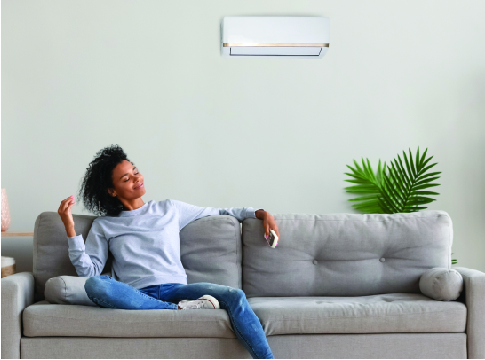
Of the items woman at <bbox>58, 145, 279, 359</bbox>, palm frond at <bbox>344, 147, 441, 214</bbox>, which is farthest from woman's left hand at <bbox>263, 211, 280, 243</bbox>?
palm frond at <bbox>344, 147, 441, 214</bbox>

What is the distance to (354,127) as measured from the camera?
3268mm

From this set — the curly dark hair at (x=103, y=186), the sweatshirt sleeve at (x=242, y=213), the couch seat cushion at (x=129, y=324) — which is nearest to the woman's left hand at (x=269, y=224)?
the sweatshirt sleeve at (x=242, y=213)

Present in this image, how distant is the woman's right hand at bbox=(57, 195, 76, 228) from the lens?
2.11m

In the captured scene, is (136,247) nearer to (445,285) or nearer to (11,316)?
(11,316)

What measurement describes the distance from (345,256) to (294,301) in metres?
0.38

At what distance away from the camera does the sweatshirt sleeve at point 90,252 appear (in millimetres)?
2104

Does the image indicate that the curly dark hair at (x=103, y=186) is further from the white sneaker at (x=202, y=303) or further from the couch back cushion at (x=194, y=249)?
the white sneaker at (x=202, y=303)

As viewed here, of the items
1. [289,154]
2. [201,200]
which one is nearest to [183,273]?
[201,200]

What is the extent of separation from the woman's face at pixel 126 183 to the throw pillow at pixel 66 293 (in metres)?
0.52

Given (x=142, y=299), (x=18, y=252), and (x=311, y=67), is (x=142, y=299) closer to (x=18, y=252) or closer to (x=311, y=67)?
(x=18, y=252)

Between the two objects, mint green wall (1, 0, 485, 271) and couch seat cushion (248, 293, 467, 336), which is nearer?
couch seat cushion (248, 293, 467, 336)

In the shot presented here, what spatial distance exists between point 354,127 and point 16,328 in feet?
7.63

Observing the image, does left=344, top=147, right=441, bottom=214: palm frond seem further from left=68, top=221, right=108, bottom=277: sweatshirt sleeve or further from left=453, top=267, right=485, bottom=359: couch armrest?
left=68, top=221, right=108, bottom=277: sweatshirt sleeve

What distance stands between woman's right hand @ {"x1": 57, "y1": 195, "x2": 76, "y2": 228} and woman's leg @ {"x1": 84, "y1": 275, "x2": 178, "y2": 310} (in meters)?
0.39
